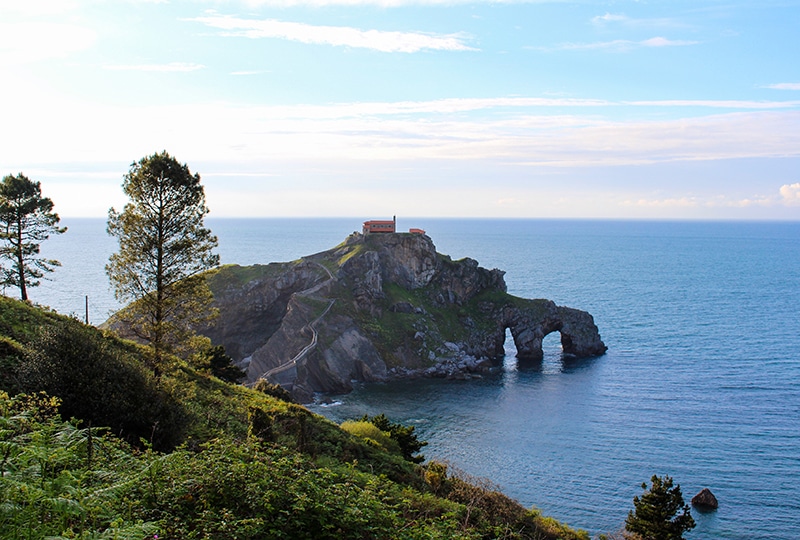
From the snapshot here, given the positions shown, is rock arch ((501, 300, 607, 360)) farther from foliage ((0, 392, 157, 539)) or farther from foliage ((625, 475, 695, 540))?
foliage ((0, 392, 157, 539))

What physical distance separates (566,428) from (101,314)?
91.4 metres

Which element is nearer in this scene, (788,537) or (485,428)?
(788,537)

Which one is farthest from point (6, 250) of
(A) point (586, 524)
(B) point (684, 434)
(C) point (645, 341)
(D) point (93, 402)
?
(C) point (645, 341)

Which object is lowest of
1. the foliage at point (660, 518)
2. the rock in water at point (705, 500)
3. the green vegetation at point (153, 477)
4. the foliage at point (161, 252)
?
the rock in water at point (705, 500)

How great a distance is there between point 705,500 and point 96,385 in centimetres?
5098

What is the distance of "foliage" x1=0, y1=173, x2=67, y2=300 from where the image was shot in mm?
44094

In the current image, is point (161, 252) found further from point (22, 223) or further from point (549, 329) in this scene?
point (549, 329)

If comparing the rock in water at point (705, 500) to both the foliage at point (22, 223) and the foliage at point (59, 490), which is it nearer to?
the foliage at point (59, 490)

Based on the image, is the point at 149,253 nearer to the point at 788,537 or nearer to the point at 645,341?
the point at 788,537

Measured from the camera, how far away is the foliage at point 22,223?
44.1 meters

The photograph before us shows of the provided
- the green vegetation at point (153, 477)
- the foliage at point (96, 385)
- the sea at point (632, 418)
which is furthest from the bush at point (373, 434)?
the foliage at point (96, 385)

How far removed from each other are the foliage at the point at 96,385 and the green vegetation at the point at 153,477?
1.4 inches

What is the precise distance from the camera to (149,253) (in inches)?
1182

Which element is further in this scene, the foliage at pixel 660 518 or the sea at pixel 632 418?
the sea at pixel 632 418
